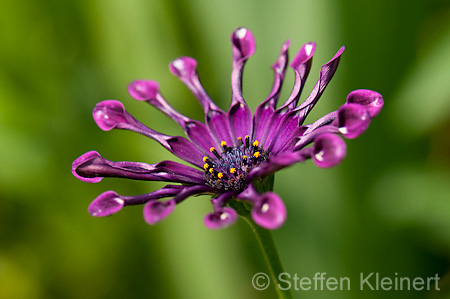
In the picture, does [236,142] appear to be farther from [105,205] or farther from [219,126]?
[105,205]

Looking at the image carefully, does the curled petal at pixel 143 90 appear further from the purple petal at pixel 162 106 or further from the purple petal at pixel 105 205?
the purple petal at pixel 105 205

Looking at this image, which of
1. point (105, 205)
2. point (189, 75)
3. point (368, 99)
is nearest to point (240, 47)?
point (189, 75)

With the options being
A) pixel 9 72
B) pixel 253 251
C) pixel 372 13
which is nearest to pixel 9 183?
pixel 9 72

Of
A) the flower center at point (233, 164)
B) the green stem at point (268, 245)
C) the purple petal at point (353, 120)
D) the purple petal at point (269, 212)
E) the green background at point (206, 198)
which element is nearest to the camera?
the purple petal at point (269, 212)

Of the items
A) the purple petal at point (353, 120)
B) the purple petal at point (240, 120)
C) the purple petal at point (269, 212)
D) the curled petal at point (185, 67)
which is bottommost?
the purple petal at point (269, 212)

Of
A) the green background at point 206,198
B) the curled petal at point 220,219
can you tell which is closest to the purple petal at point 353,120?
Answer: the curled petal at point 220,219

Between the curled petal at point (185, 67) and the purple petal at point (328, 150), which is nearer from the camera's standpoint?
the purple petal at point (328, 150)

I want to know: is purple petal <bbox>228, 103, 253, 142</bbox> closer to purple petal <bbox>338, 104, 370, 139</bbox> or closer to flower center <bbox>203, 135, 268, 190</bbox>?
flower center <bbox>203, 135, 268, 190</bbox>
